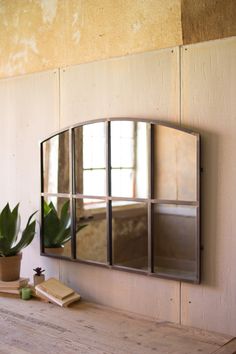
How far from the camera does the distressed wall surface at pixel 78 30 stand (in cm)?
184

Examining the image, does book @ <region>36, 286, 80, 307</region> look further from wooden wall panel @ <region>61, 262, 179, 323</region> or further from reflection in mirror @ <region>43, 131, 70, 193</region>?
reflection in mirror @ <region>43, 131, 70, 193</region>

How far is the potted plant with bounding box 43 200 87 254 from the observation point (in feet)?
6.98

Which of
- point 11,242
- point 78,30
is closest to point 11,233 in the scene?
point 11,242

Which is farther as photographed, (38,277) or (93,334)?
(38,277)

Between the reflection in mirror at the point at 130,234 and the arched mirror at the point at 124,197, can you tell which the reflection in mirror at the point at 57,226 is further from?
the reflection in mirror at the point at 130,234

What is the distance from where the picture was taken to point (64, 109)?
2.15m

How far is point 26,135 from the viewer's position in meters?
2.33

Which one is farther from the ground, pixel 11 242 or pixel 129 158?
pixel 129 158

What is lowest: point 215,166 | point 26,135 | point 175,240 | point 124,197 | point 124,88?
point 175,240

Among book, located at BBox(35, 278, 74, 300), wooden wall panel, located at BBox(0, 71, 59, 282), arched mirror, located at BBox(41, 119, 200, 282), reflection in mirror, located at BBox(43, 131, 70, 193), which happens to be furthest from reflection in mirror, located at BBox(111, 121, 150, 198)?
book, located at BBox(35, 278, 74, 300)

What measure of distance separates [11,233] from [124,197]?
64 centimetres

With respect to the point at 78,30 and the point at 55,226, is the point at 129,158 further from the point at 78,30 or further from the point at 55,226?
the point at 78,30

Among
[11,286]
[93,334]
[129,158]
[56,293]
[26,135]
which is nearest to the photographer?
[93,334]

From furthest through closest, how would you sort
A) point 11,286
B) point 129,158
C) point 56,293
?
point 11,286 → point 56,293 → point 129,158
